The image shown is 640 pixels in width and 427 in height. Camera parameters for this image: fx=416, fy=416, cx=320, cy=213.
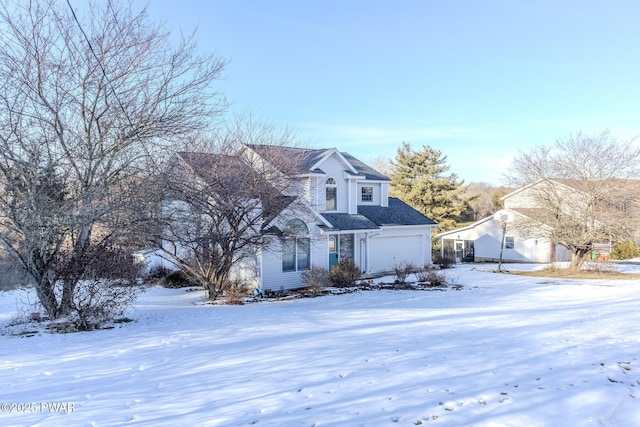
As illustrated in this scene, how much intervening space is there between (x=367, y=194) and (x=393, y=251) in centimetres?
360

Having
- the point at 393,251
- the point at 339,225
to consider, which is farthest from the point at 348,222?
the point at 393,251

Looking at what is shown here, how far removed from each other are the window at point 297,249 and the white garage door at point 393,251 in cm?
484

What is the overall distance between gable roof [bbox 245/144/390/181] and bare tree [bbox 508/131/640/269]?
8.68 m

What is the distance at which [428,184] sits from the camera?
124ft

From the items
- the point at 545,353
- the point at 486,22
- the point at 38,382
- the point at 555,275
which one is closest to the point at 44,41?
the point at 38,382

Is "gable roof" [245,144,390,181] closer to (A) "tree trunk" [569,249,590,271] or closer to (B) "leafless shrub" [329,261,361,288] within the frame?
(B) "leafless shrub" [329,261,361,288]

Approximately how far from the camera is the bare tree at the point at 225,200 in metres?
13.3

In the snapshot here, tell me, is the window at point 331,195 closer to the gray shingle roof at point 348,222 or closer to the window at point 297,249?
the gray shingle roof at point 348,222

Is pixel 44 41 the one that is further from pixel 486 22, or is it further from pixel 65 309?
pixel 486 22

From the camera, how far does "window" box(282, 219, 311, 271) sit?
17.5 metres

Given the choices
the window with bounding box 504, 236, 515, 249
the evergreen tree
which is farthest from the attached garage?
the evergreen tree

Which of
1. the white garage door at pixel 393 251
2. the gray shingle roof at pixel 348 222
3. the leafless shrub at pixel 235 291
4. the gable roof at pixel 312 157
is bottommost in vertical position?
the leafless shrub at pixel 235 291

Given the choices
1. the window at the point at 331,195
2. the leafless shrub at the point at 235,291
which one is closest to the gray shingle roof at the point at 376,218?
the window at the point at 331,195

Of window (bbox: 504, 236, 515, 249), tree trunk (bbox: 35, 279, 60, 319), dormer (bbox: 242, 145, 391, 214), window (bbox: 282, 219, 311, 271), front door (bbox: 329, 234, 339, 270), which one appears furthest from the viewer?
window (bbox: 504, 236, 515, 249)
